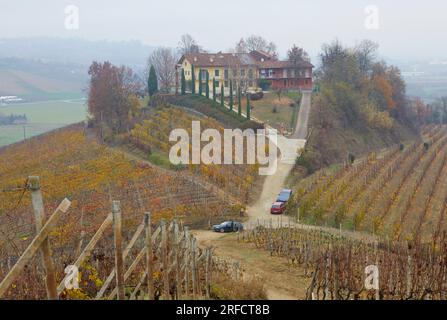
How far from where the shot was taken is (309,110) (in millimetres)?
45906

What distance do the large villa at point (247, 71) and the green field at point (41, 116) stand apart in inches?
442

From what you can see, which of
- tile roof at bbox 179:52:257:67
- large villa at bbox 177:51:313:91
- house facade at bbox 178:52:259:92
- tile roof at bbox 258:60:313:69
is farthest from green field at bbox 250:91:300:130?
tile roof at bbox 179:52:257:67

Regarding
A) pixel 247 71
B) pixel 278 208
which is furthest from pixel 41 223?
pixel 247 71

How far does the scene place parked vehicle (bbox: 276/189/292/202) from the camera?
24.7 meters

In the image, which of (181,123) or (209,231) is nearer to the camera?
(209,231)

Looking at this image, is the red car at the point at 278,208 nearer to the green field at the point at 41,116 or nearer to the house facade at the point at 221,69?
the house facade at the point at 221,69

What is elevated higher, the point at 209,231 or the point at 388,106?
the point at 388,106

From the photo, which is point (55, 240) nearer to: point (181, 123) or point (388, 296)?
point (388, 296)

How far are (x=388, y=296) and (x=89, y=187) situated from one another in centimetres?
1742

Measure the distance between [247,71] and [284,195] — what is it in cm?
2874

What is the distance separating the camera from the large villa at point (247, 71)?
2032 inches

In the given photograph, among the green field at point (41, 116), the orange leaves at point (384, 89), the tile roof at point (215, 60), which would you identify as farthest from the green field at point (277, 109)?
the green field at point (41, 116)

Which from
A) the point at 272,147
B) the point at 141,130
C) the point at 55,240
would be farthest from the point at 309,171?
the point at 55,240

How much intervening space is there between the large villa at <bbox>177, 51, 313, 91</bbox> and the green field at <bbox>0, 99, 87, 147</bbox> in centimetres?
1123
